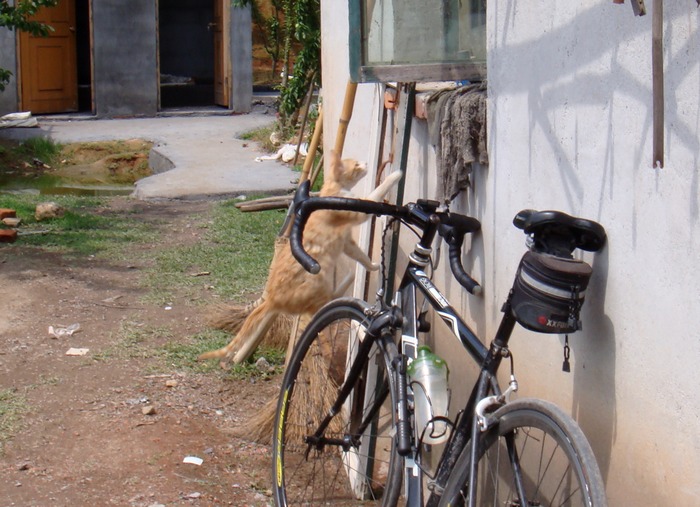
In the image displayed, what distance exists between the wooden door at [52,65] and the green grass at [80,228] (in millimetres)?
6123

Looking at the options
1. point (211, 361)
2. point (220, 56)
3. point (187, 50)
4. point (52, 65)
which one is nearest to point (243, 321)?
point (211, 361)

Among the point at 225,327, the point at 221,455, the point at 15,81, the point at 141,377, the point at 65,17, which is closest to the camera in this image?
the point at 221,455

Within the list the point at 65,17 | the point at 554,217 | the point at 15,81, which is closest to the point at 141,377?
the point at 554,217

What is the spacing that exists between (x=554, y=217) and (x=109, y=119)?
45.4 ft

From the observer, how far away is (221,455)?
13.4 ft

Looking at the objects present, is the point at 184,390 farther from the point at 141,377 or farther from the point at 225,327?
the point at 225,327

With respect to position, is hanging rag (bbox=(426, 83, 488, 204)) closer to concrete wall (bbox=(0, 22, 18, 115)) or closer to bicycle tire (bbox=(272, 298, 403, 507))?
bicycle tire (bbox=(272, 298, 403, 507))

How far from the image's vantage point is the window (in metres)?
3.37

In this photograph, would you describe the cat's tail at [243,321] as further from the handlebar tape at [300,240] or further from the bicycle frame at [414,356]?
the handlebar tape at [300,240]

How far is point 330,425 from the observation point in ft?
10.9

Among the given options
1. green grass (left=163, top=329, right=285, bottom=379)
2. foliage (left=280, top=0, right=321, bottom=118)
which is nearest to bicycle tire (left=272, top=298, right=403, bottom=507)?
green grass (left=163, top=329, right=285, bottom=379)

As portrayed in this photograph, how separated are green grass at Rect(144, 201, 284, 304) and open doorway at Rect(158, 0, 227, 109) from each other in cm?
976

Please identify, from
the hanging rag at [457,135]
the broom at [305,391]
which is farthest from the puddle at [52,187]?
the hanging rag at [457,135]

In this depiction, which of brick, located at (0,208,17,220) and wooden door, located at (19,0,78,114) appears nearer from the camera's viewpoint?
brick, located at (0,208,17,220)
